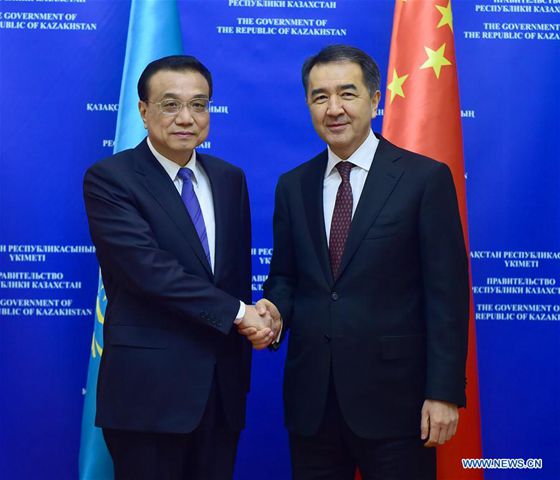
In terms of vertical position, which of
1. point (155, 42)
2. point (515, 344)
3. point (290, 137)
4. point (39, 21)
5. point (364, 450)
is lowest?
point (364, 450)

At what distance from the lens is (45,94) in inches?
138

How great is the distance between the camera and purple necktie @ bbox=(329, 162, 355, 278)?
88.9 inches

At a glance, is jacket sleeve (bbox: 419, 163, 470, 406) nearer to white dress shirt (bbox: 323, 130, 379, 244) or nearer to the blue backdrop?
white dress shirt (bbox: 323, 130, 379, 244)

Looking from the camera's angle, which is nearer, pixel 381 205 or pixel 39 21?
pixel 381 205

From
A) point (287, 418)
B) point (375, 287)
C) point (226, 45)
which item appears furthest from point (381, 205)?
point (226, 45)

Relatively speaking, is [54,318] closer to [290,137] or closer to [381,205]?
[290,137]

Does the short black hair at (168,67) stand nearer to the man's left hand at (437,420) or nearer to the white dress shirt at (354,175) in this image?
the white dress shirt at (354,175)

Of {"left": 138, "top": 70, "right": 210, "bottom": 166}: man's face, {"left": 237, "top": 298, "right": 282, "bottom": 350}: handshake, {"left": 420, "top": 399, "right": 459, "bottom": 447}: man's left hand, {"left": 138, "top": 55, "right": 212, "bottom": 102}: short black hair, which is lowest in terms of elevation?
{"left": 420, "top": 399, "right": 459, "bottom": 447}: man's left hand

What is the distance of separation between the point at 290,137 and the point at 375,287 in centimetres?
152

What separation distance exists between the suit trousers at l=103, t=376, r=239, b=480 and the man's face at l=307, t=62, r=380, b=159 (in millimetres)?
886

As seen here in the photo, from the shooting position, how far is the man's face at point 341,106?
2322mm

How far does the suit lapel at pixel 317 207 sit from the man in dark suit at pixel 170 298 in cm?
26

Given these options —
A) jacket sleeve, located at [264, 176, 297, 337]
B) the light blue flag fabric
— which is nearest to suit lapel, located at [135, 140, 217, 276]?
jacket sleeve, located at [264, 176, 297, 337]

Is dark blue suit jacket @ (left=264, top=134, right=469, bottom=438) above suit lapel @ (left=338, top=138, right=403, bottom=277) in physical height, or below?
below
